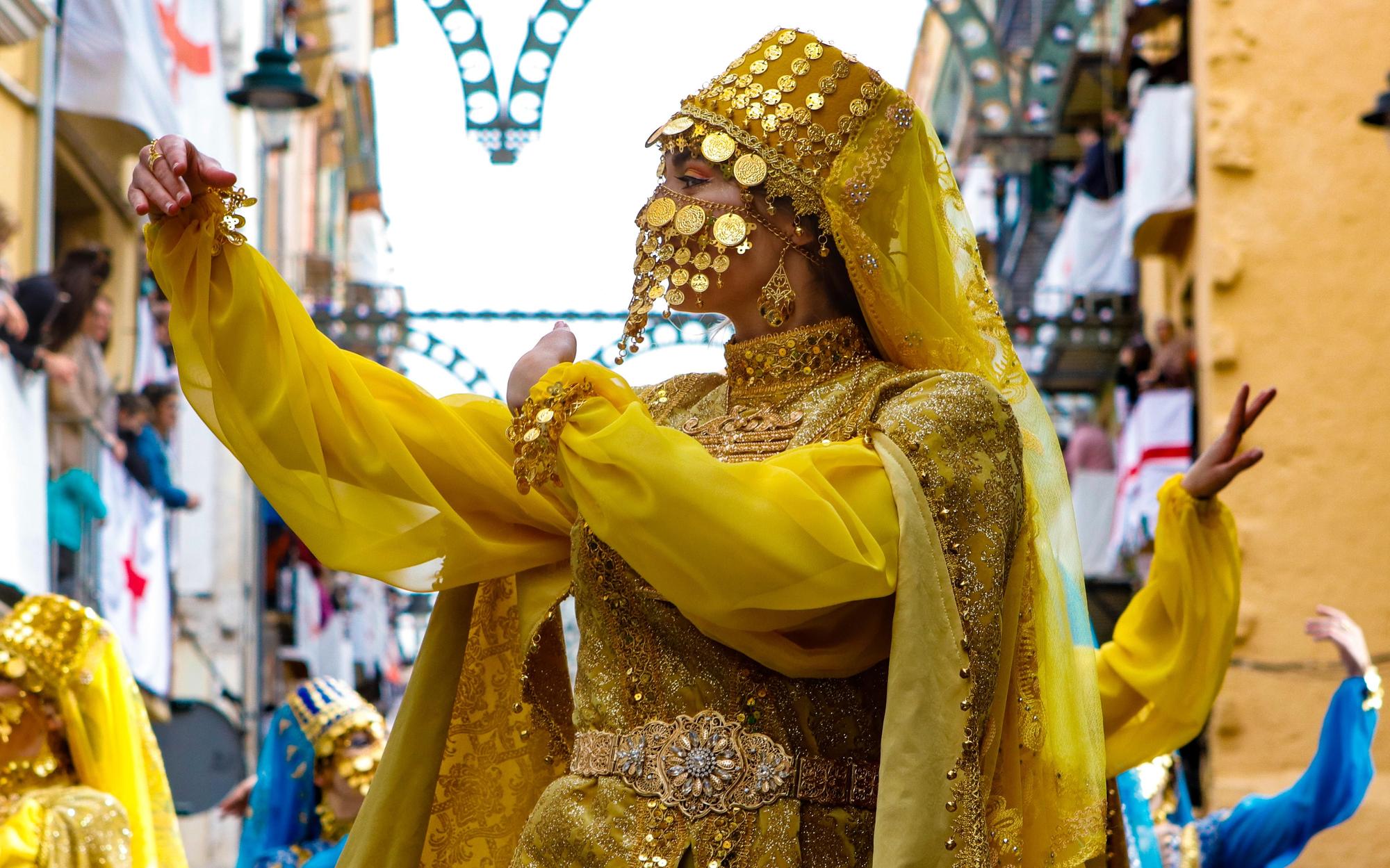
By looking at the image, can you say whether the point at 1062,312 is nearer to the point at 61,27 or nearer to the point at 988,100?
the point at 988,100

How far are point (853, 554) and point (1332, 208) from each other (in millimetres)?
11573

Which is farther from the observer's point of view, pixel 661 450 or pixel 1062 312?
pixel 1062 312

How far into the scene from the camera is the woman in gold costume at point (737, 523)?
118 inches

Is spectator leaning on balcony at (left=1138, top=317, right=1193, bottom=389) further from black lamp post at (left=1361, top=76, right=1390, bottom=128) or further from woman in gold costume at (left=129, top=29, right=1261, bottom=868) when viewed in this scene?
woman in gold costume at (left=129, top=29, right=1261, bottom=868)

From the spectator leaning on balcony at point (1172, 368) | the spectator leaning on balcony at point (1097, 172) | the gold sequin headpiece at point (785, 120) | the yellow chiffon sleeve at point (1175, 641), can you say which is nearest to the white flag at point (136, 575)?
the spectator leaning on balcony at point (1172, 368)

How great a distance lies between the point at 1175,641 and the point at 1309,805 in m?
3.02

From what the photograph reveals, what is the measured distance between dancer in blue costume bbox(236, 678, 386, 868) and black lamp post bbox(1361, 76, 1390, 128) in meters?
4.25

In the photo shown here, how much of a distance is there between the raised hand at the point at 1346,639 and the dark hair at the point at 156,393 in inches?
379

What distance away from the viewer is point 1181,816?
761 cm

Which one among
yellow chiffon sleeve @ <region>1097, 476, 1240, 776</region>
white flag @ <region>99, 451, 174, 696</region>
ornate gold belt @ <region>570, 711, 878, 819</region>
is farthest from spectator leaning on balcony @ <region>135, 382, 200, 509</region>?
ornate gold belt @ <region>570, 711, 878, 819</region>

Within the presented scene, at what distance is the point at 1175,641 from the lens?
467cm

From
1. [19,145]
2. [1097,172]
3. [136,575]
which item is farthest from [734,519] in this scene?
[1097,172]

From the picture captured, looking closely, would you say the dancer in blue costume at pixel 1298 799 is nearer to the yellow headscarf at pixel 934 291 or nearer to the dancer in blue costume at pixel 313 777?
the dancer in blue costume at pixel 313 777

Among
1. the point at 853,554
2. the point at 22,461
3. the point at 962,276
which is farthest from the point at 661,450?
the point at 22,461
